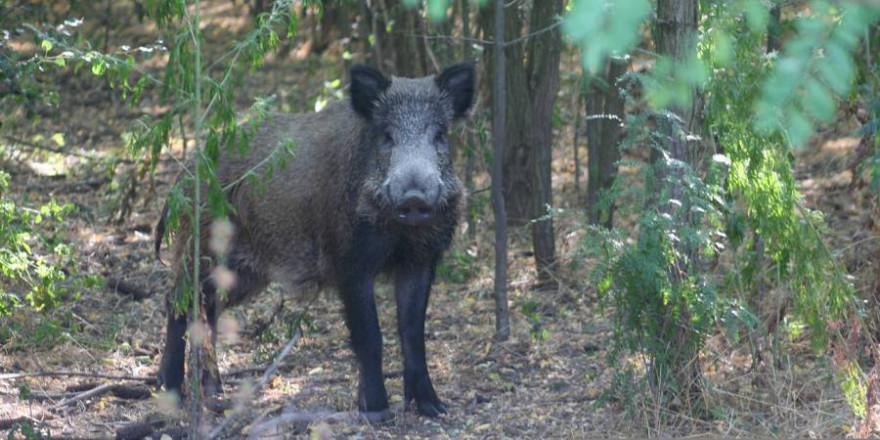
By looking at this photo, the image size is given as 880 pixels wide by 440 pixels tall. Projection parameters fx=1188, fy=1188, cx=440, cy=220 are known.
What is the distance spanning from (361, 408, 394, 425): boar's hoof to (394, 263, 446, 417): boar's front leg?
185 millimetres

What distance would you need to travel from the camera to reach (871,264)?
645 centimetres

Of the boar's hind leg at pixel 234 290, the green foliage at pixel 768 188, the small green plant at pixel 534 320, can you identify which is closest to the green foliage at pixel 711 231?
the green foliage at pixel 768 188

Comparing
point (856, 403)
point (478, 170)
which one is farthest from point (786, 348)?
point (478, 170)

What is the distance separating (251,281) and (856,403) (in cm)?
342

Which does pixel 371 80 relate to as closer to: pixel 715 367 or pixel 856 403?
pixel 715 367

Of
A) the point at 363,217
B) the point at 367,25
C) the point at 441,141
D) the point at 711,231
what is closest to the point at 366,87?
the point at 441,141

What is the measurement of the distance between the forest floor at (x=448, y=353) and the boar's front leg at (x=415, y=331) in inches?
4.7

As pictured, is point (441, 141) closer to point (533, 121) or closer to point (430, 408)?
point (430, 408)

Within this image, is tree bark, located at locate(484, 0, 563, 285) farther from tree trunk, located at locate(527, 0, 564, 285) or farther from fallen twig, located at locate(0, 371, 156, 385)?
fallen twig, located at locate(0, 371, 156, 385)

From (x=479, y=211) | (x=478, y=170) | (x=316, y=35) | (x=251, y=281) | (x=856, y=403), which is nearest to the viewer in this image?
(x=856, y=403)

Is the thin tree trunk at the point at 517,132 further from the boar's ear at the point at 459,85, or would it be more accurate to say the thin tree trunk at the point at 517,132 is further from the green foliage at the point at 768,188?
the green foliage at the point at 768,188

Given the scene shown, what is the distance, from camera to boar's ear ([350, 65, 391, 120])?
6207 millimetres

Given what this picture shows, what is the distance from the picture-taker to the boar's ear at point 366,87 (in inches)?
244

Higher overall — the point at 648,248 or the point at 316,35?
the point at 316,35
